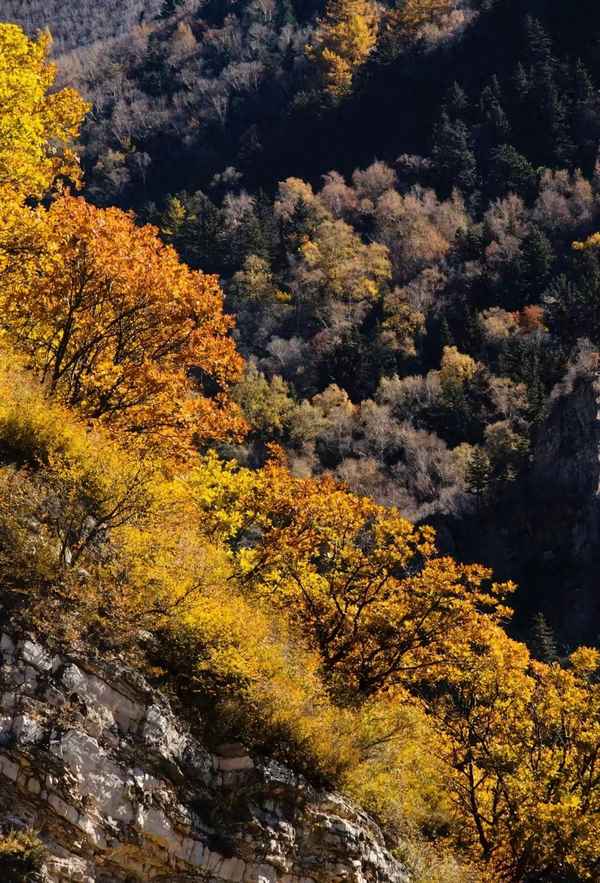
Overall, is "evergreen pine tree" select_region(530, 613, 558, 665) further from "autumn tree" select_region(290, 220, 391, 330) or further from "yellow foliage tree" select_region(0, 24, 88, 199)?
"autumn tree" select_region(290, 220, 391, 330)

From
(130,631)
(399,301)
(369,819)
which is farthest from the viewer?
(399,301)

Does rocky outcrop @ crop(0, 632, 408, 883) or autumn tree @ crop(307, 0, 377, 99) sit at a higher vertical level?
autumn tree @ crop(307, 0, 377, 99)

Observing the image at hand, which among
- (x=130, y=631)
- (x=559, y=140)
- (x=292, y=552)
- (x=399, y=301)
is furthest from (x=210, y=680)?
(x=559, y=140)

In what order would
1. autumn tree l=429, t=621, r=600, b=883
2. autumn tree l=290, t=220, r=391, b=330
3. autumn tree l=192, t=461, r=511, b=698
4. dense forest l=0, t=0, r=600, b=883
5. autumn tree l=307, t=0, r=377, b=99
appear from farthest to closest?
autumn tree l=307, t=0, r=377, b=99 → autumn tree l=290, t=220, r=391, b=330 → autumn tree l=192, t=461, r=511, b=698 → autumn tree l=429, t=621, r=600, b=883 → dense forest l=0, t=0, r=600, b=883

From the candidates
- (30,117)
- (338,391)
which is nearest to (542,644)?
(30,117)

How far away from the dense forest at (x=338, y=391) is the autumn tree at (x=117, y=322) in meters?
0.09

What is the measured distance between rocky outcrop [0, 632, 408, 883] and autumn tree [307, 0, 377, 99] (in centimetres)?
15932

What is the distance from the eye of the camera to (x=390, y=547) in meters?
21.5

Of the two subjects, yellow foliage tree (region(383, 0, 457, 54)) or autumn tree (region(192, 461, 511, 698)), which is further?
yellow foliage tree (region(383, 0, 457, 54))

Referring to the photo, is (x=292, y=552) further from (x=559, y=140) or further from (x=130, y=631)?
(x=559, y=140)

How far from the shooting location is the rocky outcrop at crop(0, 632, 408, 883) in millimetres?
11086

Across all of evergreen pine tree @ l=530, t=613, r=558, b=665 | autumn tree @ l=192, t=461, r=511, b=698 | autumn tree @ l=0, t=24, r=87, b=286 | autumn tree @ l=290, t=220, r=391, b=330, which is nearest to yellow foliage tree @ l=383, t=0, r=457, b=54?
autumn tree @ l=290, t=220, r=391, b=330

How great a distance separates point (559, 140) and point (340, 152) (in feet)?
130

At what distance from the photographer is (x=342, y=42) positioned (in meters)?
165
